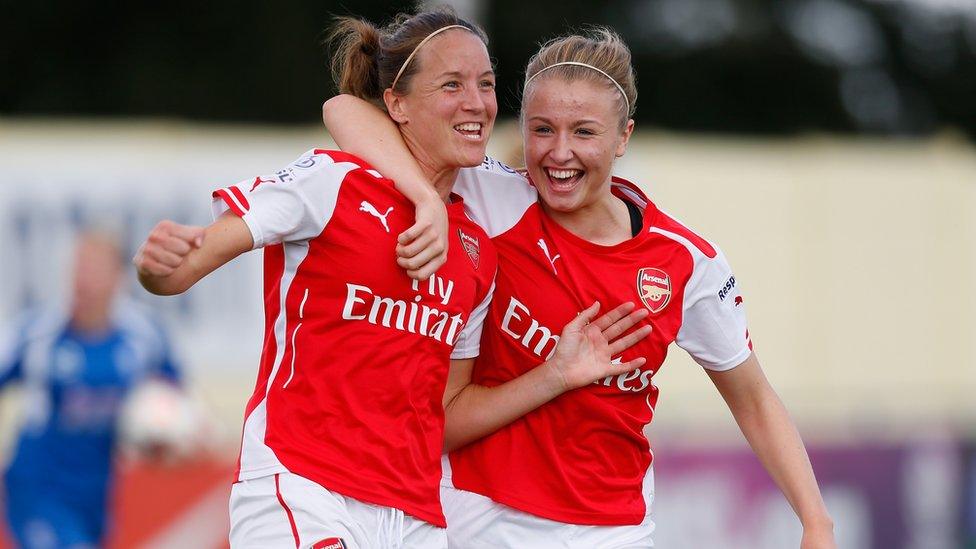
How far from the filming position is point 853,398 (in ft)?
43.3

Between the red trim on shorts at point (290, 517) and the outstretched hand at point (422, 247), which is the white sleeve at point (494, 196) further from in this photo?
the red trim on shorts at point (290, 517)

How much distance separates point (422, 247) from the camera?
414 cm

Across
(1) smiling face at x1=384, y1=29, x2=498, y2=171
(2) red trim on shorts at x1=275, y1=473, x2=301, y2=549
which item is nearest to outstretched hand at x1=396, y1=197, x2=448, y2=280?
(1) smiling face at x1=384, y1=29, x2=498, y2=171

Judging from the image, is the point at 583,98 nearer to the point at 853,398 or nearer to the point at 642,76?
the point at 853,398

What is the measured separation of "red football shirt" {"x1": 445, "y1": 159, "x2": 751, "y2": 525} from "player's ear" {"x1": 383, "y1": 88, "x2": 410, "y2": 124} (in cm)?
32

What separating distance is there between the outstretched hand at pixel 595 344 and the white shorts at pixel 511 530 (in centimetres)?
45

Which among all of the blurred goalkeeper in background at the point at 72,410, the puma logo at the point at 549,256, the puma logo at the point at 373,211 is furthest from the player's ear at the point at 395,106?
the blurred goalkeeper in background at the point at 72,410

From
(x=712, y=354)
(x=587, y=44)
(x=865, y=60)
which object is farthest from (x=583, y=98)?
(x=865, y=60)

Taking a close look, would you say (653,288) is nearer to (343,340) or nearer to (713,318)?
(713,318)

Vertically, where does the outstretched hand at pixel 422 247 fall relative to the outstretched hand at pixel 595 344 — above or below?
above

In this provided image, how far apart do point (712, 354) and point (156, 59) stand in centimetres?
1660

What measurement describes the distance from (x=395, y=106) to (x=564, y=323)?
0.82 meters

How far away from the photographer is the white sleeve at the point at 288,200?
4020 millimetres

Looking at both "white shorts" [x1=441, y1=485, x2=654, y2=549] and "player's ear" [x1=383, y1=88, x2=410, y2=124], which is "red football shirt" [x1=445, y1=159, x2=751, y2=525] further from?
"player's ear" [x1=383, y1=88, x2=410, y2=124]
